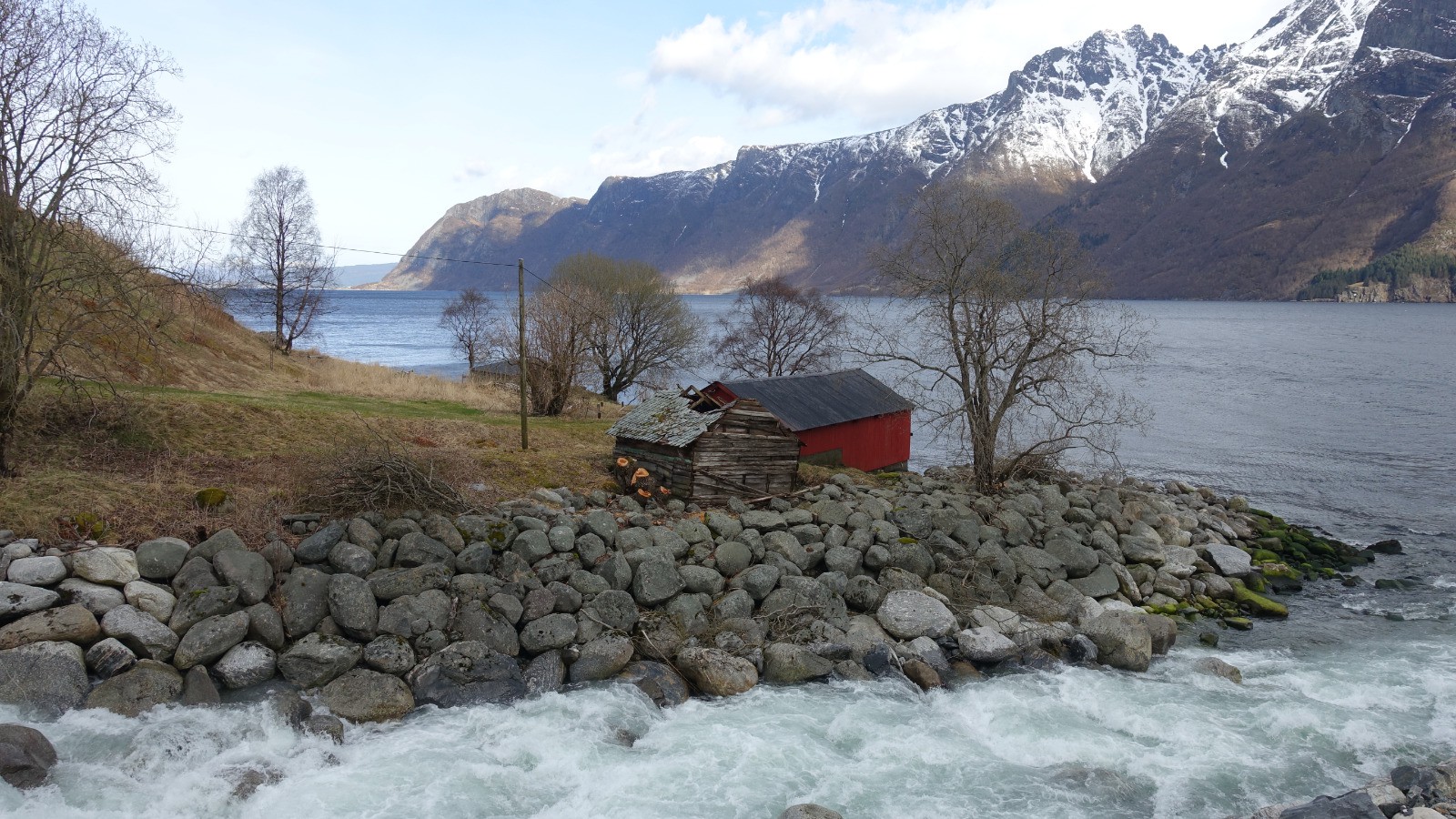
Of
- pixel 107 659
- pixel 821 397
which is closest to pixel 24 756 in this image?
pixel 107 659

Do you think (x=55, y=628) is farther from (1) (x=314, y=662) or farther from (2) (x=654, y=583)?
(2) (x=654, y=583)

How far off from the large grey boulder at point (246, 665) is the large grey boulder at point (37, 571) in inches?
118

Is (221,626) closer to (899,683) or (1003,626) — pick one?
(899,683)

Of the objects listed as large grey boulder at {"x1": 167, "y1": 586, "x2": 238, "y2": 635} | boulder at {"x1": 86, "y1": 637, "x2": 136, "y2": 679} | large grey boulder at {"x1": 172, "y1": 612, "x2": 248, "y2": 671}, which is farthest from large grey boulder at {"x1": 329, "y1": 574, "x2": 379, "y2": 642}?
boulder at {"x1": 86, "y1": 637, "x2": 136, "y2": 679}

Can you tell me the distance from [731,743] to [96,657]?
32.6ft

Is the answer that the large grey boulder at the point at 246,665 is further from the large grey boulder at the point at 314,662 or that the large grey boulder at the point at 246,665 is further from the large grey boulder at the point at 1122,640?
the large grey boulder at the point at 1122,640

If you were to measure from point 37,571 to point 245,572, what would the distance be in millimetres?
2966

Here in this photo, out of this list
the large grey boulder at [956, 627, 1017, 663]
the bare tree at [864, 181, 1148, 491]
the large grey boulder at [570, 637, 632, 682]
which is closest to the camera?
the large grey boulder at [570, 637, 632, 682]

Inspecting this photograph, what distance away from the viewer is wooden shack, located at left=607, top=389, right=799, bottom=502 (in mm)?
22703

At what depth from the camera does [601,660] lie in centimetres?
1516

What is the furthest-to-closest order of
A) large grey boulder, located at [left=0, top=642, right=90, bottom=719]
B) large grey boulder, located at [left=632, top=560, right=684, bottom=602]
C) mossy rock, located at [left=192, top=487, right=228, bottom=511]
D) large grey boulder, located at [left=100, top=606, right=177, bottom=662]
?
large grey boulder, located at [left=632, top=560, right=684, bottom=602], mossy rock, located at [left=192, top=487, right=228, bottom=511], large grey boulder, located at [left=100, top=606, right=177, bottom=662], large grey boulder, located at [left=0, top=642, right=90, bottom=719]

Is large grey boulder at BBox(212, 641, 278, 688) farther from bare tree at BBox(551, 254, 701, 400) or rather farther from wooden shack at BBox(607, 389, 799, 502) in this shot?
bare tree at BBox(551, 254, 701, 400)

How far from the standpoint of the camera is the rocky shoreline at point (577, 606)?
1341 centimetres

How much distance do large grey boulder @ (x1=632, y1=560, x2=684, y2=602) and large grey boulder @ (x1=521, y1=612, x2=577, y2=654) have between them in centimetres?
168
